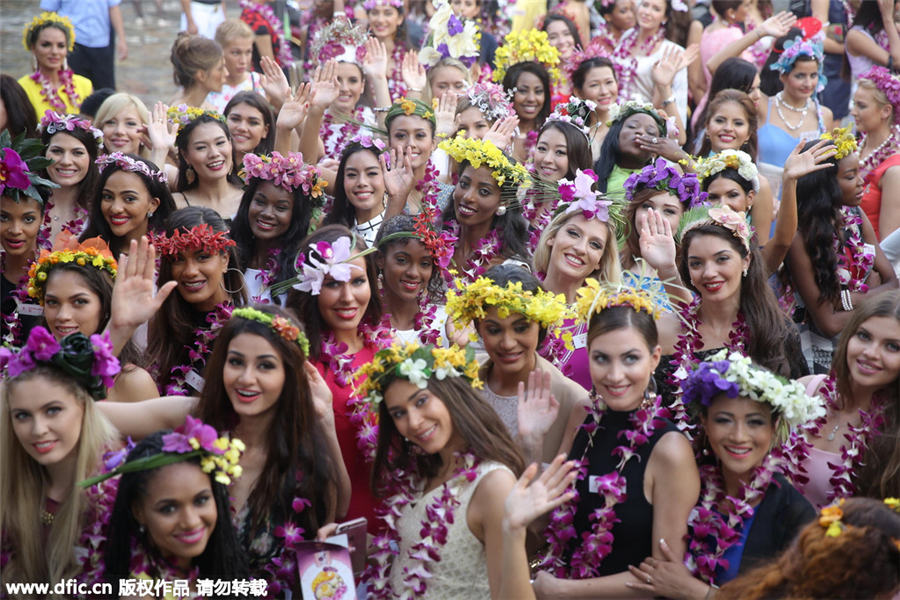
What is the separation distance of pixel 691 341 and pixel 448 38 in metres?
5.25

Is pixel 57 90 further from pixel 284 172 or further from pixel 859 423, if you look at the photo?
pixel 859 423

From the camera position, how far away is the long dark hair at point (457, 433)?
423 centimetres

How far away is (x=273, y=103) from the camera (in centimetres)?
947

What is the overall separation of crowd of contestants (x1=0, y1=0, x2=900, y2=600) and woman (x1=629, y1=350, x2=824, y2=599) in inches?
0.5

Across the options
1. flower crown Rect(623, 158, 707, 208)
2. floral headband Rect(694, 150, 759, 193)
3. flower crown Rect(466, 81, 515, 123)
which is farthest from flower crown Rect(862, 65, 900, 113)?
flower crown Rect(466, 81, 515, 123)

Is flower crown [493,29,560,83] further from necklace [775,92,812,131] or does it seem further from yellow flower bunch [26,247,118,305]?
yellow flower bunch [26,247,118,305]

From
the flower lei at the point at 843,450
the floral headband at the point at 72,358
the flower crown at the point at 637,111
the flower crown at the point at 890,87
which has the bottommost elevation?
the flower lei at the point at 843,450

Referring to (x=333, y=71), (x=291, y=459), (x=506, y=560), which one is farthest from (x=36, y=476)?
(x=333, y=71)

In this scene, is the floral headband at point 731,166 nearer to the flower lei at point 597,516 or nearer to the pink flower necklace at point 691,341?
the pink flower necklace at point 691,341

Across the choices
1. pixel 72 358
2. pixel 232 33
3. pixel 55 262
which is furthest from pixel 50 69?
pixel 72 358

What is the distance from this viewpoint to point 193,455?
3.89 m

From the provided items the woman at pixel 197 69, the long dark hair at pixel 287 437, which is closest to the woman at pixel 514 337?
the long dark hair at pixel 287 437

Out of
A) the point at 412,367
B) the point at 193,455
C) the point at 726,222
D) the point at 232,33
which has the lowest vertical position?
the point at 193,455

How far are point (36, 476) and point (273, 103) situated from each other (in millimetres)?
5773
